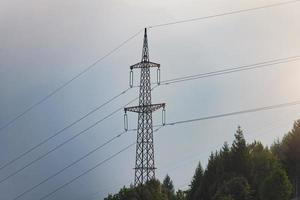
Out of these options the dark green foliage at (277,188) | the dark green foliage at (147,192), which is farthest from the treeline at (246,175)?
the dark green foliage at (147,192)

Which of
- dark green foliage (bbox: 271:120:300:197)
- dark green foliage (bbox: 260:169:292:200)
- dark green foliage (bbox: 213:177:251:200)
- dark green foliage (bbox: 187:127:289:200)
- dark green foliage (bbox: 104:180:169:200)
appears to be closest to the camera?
dark green foliage (bbox: 104:180:169:200)

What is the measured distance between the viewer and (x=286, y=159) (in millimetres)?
124750

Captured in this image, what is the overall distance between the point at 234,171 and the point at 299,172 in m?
12.0

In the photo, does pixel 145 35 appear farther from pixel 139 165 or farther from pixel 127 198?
pixel 127 198

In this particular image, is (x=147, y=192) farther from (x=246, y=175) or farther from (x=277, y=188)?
(x=246, y=175)

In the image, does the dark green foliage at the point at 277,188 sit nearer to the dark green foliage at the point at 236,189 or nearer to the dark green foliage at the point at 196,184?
the dark green foliage at the point at 236,189

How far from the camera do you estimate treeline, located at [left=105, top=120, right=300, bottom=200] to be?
3669 inches

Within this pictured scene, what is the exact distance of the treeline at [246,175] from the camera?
93188mm

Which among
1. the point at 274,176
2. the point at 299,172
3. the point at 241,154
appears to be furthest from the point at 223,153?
the point at 274,176

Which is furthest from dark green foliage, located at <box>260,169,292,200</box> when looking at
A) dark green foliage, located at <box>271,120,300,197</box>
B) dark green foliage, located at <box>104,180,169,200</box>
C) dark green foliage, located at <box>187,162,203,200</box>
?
dark green foliage, located at <box>187,162,203,200</box>

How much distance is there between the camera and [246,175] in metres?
119

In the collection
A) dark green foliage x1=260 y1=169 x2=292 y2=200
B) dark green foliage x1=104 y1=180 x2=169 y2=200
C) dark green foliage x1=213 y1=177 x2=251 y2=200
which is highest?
dark green foliage x1=213 y1=177 x2=251 y2=200

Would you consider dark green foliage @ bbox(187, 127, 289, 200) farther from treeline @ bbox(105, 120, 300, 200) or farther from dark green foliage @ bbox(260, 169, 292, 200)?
dark green foliage @ bbox(260, 169, 292, 200)

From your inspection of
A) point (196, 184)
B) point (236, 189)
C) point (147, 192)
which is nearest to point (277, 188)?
point (236, 189)
